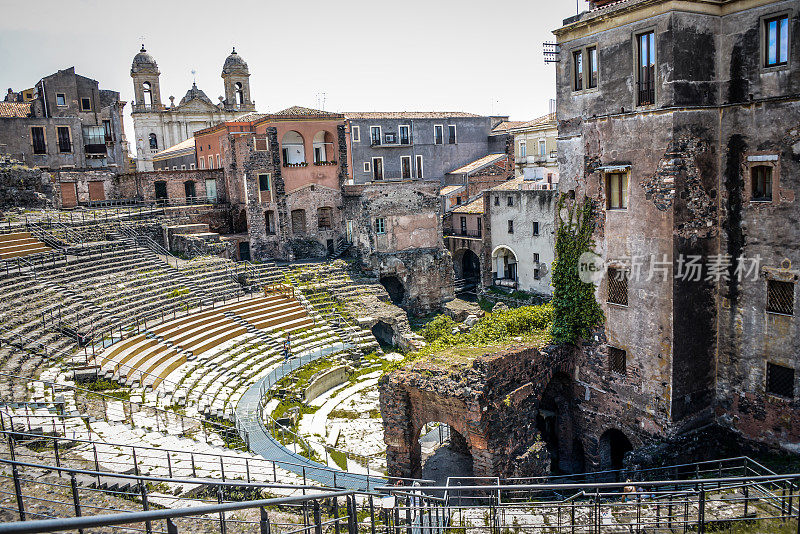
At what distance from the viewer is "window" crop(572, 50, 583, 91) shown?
19188mm

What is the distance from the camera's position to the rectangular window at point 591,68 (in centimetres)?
1872

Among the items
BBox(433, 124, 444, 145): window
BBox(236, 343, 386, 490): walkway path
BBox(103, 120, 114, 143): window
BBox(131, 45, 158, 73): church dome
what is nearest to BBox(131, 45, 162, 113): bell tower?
BBox(131, 45, 158, 73): church dome

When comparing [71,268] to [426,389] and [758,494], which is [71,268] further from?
[758,494]

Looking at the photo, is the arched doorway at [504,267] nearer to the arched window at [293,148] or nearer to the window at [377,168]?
the window at [377,168]

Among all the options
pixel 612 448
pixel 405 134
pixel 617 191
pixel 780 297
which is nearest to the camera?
pixel 780 297

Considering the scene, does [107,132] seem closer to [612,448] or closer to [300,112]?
[300,112]

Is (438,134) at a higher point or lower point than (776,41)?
higher

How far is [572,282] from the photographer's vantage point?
64.6 ft

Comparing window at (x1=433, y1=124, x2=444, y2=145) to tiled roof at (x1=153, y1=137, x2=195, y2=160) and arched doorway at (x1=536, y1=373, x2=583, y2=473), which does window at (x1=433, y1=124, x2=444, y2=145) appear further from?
arched doorway at (x1=536, y1=373, x2=583, y2=473)

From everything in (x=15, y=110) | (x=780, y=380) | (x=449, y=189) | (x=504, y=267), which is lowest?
(x=780, y=380)

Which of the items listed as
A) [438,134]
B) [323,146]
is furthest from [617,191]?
[438,134]

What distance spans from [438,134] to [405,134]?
3.07 meters

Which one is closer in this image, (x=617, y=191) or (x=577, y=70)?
(x=617, y=191)

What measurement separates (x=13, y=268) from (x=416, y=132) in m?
32.7
